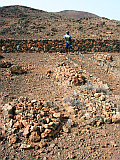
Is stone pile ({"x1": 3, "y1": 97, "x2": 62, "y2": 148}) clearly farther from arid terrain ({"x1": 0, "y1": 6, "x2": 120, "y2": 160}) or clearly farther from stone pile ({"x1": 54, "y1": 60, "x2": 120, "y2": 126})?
stone pile ({"x1": 54, "y1": 60, "x2": 120, "y2": 126})

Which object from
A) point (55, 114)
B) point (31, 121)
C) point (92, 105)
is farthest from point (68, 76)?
point (31, 121)

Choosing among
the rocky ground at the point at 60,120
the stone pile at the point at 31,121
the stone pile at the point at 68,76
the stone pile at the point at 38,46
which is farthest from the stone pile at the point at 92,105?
the stone pile at the point at 38,46

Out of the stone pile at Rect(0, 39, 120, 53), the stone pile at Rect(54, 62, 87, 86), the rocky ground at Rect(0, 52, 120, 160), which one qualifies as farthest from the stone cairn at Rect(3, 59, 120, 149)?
the stone pile at Rect(0, 39, 120, 53)

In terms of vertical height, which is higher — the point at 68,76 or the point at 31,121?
the point at 68,76

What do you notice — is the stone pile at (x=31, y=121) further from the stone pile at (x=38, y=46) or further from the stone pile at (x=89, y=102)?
the stone pile at (x=38, y=46)

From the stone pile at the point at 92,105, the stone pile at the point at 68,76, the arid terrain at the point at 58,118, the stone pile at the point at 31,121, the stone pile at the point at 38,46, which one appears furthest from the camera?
the stone pile at the point at 38,46

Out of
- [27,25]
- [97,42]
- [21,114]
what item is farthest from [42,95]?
[27,25]

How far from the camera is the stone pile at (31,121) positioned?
3.44 meters

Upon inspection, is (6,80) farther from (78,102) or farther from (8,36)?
(8,36)

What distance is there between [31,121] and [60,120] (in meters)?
0.68

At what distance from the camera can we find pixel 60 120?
3982mm

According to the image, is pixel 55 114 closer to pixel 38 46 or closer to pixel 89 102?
pixel 89 102

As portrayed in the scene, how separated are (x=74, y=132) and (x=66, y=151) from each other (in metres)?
0.54

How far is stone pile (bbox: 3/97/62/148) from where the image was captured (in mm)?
3436
